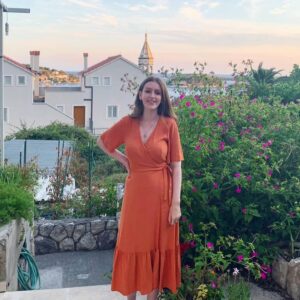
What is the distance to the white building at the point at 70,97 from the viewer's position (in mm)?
27000

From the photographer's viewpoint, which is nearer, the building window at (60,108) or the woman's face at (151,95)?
the woman's face at (151,95)

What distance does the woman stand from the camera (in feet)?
8.36

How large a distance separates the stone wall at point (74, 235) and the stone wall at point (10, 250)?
123 centimetres

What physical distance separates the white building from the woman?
2433 cm

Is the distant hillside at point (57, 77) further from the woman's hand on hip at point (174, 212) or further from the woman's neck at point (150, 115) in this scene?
the woman's hand on hip at point (174, 212)

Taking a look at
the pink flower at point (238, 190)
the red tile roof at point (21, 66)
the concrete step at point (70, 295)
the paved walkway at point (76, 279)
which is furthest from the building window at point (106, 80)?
the concrete step at point (70, 295)

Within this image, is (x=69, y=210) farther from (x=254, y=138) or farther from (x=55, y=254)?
(x=254, y=138)

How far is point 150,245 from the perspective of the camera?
8.50 feet

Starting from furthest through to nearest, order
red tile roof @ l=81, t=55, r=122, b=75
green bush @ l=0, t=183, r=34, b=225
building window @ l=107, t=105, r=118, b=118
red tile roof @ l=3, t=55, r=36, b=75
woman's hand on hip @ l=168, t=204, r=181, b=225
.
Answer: building window @ l=107, t=105, r=118, b=118 < red tile roof @ l=81, t=55, r=122, b=75 < red tile roof @ l=3, t=55, r=36, b=75 < green bush @ l=0, t=183, r=34, b=225 < woman's hand on hip @ l=168, t=204, r=181, b=225

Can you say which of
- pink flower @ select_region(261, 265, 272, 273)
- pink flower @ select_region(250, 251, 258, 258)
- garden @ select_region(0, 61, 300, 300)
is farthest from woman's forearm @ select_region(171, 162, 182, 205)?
pink flower @ select_region(261, 265, 272, 273)

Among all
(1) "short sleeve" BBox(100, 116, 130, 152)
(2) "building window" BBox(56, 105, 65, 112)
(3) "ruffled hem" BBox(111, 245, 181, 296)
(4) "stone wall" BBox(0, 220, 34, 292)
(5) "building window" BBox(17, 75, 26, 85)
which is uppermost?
(5) "building window" BBox(17, 75, 26, 85)

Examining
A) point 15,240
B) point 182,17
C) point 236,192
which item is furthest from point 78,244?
point 182,17

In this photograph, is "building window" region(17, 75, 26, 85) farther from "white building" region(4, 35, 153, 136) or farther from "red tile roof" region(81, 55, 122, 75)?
"red tile roof" region(81, 55, 122, 75)

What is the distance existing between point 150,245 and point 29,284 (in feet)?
7.10
